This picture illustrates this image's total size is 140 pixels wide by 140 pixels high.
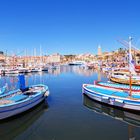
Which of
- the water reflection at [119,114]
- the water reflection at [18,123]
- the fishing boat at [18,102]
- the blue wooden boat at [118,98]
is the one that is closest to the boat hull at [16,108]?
the fishing boat at [18,102]

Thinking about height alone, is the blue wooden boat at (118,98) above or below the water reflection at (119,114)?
above

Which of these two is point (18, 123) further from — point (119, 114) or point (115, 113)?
point (119, 114)

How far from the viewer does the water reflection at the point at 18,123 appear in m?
16.7

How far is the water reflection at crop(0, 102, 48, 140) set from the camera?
54.9ft

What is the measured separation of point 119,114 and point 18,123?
9749 mm

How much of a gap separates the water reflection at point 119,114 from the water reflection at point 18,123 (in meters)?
5.70

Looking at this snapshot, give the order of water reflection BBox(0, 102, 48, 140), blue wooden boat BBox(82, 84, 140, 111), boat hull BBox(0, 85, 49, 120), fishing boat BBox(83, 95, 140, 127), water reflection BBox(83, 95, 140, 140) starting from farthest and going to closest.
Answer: blue wooden boat BBox(82, 84, 140, 111), fishing boat BBox(83, 95, 140, 127), boat hull BBox(0, 85, 49, 120), water reflection BBox(83, 95, 140, 140), water reflection BBox(0, 102, 48, 140)

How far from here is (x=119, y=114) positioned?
21172mm

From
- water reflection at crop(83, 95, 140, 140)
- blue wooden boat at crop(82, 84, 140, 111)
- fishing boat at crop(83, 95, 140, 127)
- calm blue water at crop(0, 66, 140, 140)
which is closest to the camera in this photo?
calm blue water at crop(0, 66, 140, 140)

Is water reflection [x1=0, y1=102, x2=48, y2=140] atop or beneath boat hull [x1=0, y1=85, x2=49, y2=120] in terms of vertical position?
beneath

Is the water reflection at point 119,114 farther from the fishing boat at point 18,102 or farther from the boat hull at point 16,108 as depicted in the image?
the boat hull at point 16,108

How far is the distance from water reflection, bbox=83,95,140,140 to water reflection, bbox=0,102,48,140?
18.7 ft

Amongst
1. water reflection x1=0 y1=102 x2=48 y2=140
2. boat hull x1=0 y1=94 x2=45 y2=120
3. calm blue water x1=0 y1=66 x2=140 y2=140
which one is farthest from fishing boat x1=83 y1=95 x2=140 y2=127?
boat hull x1=0 y1=94 x2=45 y2=120

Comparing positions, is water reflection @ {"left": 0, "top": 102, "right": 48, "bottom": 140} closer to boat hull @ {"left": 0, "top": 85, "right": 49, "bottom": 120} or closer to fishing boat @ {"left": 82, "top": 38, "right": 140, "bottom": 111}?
boat hull @ {"left": 0, "top": 85, "right": 49, "bottom": 120}
